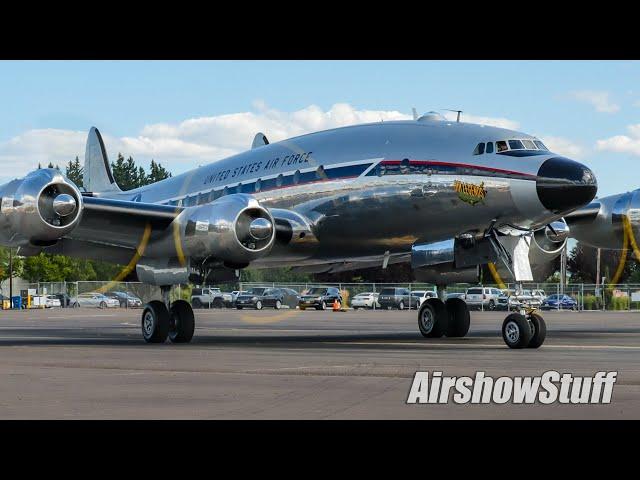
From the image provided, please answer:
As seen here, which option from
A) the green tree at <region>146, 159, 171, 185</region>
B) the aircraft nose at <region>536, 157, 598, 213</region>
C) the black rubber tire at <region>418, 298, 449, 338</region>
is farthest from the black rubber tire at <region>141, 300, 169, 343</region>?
the green tree at <region>146, 159, 171, 185</region>

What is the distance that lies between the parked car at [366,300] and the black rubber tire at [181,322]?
146 feet

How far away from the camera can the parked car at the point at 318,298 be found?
62562 millimetres

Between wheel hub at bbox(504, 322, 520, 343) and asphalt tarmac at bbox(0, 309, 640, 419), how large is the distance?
1.06 feet

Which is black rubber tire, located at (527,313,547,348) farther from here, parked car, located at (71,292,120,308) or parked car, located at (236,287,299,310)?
parked car, located at (71,292,120,308)

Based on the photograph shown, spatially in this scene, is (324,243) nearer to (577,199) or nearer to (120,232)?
(120,232)

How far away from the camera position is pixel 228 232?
797 inches

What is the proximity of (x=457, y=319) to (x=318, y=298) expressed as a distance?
38.6 metres

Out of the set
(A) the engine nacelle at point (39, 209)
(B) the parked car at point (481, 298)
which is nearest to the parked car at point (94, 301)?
(B) the parked car at point (481, 298)

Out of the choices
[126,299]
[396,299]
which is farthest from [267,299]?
[126,299]

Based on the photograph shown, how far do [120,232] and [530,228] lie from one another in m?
8.99

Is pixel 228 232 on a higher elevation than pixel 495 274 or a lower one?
higher

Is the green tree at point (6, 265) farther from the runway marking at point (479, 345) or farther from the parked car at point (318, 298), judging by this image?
the runway marking at point (479, 345)

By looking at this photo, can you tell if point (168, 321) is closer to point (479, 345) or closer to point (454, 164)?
point (479, 345)
